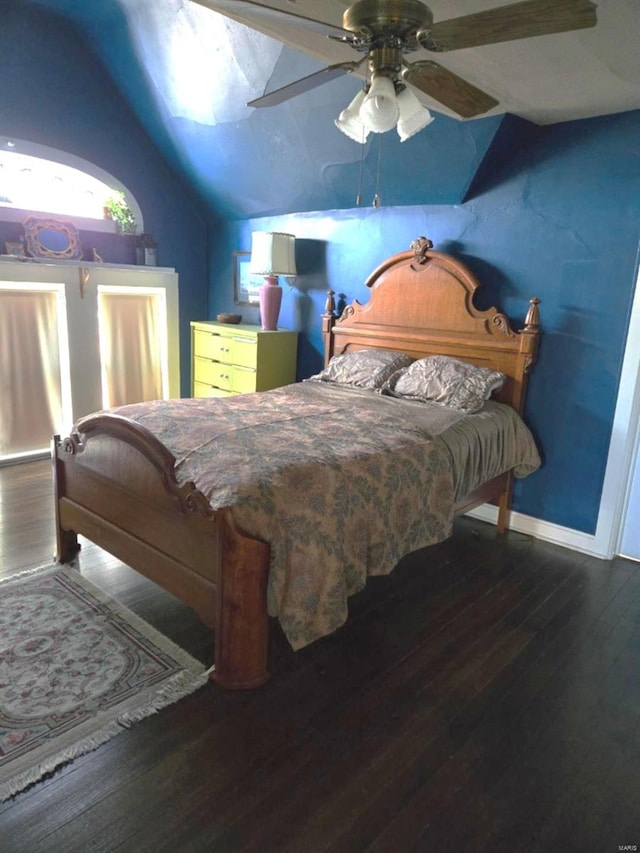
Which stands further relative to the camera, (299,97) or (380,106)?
(299,97)

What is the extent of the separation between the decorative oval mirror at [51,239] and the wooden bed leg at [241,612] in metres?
3.52

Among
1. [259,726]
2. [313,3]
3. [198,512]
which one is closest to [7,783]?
[259,726]

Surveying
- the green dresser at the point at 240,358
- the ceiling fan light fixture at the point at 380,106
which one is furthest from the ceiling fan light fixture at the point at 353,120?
the green dresser at the point at 240,358

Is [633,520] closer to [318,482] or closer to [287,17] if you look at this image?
[318,482]

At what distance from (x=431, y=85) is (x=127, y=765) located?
241 centimetres

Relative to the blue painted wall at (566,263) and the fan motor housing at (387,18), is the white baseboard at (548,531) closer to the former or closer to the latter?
the blue painted wall at (566,263)

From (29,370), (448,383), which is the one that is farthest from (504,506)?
(29,370)

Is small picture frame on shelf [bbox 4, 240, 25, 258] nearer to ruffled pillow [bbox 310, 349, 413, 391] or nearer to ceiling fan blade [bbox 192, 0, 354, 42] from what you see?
ruffled pillow [bbox 310, 349, 413, 391]

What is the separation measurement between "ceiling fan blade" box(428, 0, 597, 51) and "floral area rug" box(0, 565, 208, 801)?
2.18 meters

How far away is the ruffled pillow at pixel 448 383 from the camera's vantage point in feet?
10.2

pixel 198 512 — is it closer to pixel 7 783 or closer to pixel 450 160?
pixel 7 783

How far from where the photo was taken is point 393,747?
1727 millimetres

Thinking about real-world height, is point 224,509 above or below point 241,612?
above

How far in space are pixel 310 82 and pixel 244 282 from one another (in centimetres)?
336
